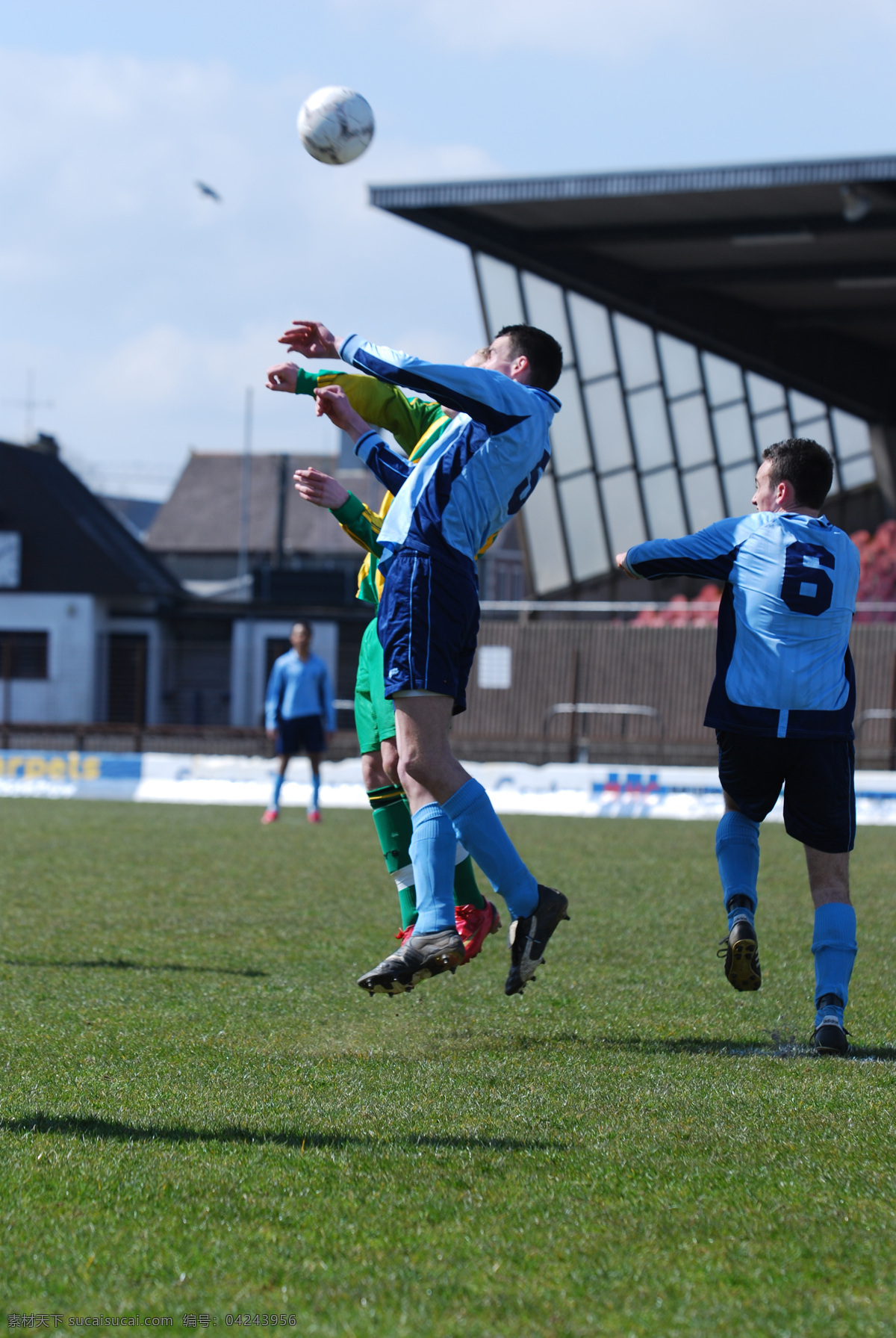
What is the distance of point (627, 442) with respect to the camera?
35.1m

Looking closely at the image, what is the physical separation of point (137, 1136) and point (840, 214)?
29607 millimetres

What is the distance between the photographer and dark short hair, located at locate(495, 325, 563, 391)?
15.8 feet

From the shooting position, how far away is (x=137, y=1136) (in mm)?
3416

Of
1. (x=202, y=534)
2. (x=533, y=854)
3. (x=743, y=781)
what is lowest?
(x=533, y=854)

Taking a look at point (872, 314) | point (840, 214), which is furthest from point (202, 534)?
point (840, 214)

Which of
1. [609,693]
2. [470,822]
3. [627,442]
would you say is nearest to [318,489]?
[470,822]

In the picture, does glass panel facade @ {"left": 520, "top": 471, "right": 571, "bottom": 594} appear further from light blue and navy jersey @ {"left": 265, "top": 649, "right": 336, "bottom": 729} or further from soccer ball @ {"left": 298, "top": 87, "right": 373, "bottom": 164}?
soccer ball @ {"left": 298, "top": 87, "right": 373, "bottom": 164}

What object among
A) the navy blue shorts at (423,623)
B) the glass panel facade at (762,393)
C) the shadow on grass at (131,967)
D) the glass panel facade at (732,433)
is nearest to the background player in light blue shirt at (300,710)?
the shadow on grass at (131,967)

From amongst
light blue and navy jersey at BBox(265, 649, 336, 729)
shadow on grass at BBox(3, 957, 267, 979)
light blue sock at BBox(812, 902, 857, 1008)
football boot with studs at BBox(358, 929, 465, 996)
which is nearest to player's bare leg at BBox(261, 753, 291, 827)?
light blue and navy jersey at BBox(265, 649, 336, 729)

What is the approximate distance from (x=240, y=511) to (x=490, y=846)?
6218 cm

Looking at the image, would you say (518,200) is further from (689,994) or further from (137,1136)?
(137,1136)

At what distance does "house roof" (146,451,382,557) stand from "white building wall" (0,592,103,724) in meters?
17.8

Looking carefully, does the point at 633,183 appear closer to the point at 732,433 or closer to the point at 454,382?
the point at 732,433

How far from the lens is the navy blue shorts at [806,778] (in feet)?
15.5
